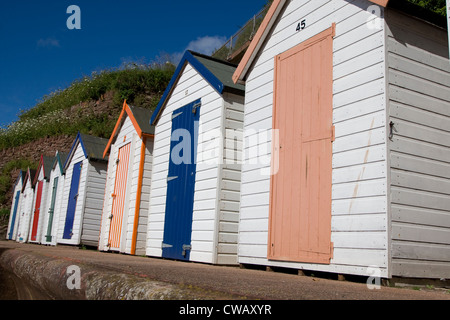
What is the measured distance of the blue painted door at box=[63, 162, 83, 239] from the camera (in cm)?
1549

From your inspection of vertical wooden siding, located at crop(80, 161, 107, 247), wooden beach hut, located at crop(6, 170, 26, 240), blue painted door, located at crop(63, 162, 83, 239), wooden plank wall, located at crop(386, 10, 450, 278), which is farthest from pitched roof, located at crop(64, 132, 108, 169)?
wooden beach hut, located at crop(6, 170, 26, 240)

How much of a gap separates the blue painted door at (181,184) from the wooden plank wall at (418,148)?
4.66 metres

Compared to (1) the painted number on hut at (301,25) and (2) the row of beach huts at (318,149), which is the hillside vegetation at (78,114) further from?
(1) the painted number on hut at (301,25)

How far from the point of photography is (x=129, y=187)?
38.2 feet

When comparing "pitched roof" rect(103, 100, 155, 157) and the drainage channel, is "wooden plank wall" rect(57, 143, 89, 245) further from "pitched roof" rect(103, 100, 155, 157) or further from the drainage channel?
the drainage channel

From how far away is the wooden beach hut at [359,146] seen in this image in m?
4.73

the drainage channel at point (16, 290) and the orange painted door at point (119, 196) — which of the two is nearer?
the drainage channel at point (16, 290)

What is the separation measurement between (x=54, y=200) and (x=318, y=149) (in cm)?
1580

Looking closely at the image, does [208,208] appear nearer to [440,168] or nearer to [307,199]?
[307,199]

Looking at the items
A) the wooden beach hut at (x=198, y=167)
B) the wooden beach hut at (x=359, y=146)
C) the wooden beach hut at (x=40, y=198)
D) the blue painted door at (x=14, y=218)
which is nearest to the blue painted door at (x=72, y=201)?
the wooden beach hut at (x=40, y=198)

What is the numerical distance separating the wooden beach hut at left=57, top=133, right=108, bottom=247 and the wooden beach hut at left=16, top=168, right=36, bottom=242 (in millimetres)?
7570

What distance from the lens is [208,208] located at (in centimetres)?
798

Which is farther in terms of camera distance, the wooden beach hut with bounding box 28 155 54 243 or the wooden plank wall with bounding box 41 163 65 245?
the wooden beach hut with bounding box 28 155 54 243
